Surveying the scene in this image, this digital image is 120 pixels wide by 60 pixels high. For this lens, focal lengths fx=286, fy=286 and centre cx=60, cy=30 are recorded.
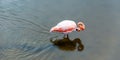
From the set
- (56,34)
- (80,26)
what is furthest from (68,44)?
(80,26)

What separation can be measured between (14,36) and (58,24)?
1090 millimetres

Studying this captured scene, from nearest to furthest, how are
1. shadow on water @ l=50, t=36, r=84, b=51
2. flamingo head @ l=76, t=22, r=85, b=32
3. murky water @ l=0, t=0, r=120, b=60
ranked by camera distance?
murky water @ l=0, t=0, r=120, b=60, shadow on water @ l=50, t=36, r=84, b=51, flamingo head @ l=76, t=22, r=85, b=32

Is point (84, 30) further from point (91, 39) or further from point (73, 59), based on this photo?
point (73, 59)

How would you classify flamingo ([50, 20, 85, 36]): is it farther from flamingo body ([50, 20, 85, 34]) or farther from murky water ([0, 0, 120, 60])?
murky water ([0, 0, 120, 60])

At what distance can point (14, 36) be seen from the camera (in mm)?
6801

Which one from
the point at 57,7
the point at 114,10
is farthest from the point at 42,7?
the point at 114,10

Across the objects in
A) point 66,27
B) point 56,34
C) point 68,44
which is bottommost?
point 68,44

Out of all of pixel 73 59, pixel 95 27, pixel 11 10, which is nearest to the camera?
pixel 73 59

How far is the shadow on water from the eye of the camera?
21.5 ft

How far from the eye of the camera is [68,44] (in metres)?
6.71

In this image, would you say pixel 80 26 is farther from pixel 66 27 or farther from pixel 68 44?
pixel 68 44

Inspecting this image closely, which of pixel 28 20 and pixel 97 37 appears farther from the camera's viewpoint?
pixel 28 20

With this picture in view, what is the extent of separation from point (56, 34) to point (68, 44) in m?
0.39

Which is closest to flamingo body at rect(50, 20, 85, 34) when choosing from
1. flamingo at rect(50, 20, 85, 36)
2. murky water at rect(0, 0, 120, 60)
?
flamingo at rect(50, 20, 85, 36)
